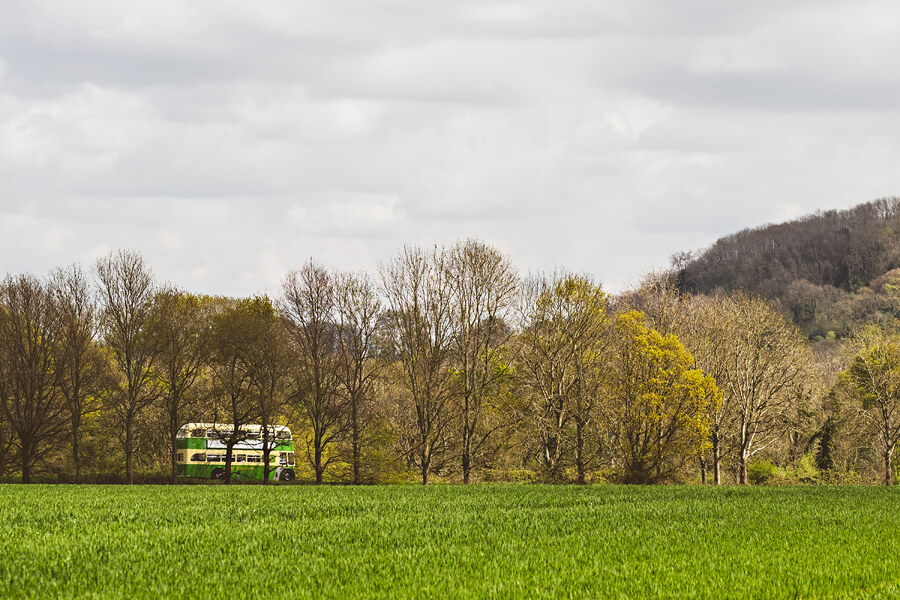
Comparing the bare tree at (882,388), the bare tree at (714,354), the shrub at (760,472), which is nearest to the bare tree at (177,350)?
the bare tree at (714,354)

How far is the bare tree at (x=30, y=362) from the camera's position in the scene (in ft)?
169

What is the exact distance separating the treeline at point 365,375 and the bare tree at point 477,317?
0.36 feet

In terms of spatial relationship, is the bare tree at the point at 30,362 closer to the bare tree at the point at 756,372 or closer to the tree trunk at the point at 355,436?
the tree trunk at the point at 355,436

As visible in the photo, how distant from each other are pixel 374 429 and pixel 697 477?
2128 cm

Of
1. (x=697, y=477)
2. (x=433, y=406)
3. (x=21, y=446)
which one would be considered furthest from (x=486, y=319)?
(x=21, y=446)

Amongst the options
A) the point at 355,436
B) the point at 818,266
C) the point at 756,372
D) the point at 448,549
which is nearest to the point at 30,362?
the point at 355,436

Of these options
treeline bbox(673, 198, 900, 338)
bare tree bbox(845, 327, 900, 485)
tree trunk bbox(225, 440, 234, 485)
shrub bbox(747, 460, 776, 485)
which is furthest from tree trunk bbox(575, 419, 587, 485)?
treeline bbox(673, 198, 900, 338)

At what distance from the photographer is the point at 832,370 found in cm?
8088

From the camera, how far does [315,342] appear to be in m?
54.2

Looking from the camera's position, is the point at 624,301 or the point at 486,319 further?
the point at 624,301

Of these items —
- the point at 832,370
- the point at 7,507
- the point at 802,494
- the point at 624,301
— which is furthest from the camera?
the point at 832,370

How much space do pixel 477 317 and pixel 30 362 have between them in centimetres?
2809

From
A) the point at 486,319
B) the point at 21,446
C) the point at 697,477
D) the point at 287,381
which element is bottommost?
the point at 697,477

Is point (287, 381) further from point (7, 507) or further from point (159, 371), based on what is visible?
point (7, 507)
